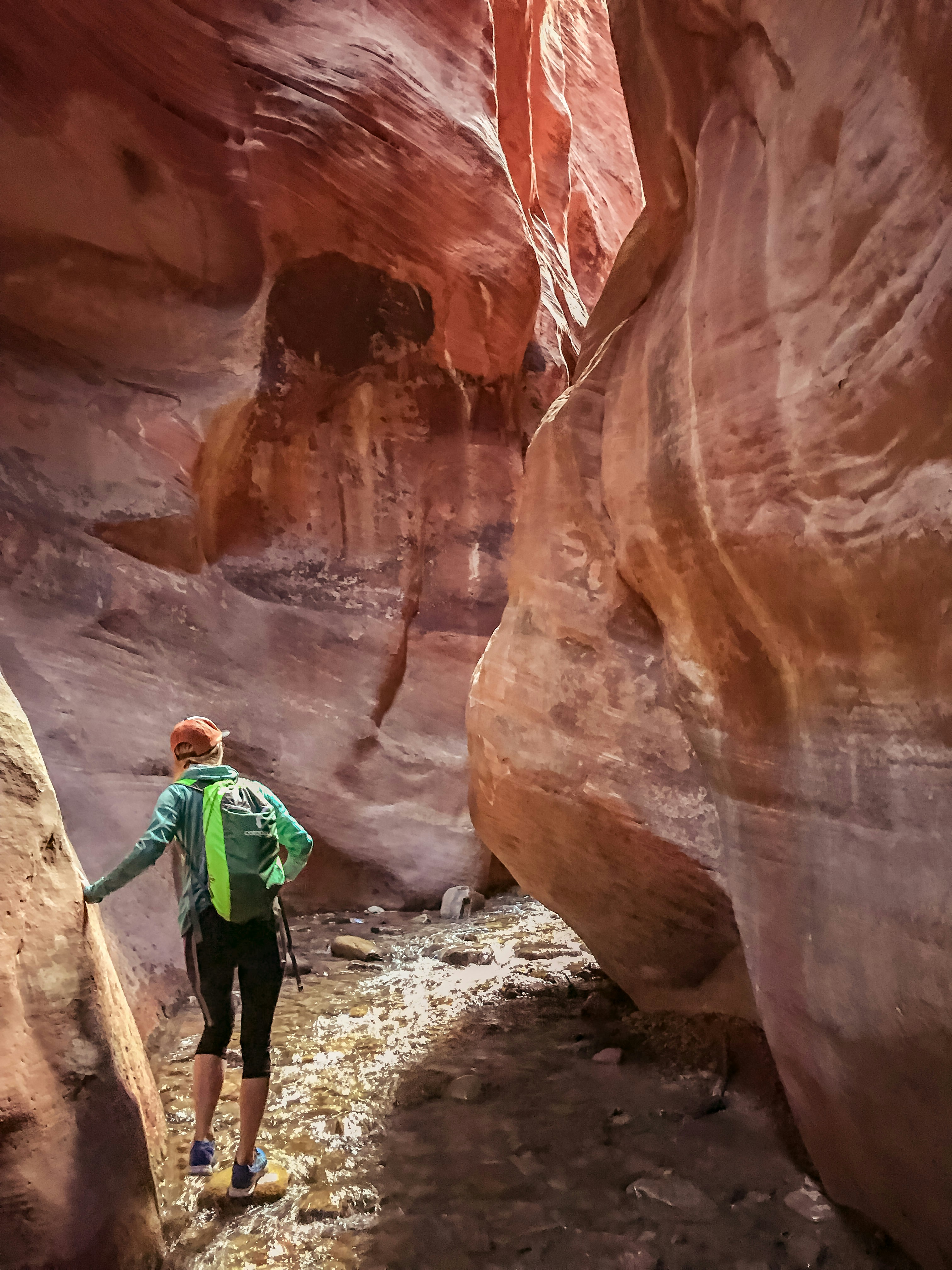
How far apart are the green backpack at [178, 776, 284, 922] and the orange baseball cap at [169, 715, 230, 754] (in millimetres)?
166

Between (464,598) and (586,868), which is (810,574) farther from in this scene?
(464,598)

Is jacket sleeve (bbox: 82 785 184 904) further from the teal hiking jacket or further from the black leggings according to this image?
the black leggings

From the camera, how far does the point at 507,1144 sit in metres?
2.95

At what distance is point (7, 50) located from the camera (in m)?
6.54

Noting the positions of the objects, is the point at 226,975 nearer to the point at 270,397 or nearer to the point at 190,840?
the point at 190,840

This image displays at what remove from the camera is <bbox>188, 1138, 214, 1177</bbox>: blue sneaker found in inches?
106

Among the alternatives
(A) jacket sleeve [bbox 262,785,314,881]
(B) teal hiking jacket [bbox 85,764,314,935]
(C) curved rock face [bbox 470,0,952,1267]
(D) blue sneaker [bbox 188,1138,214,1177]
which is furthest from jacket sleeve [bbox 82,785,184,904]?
(C) curved rock face [bbox 470,0,952,1267]

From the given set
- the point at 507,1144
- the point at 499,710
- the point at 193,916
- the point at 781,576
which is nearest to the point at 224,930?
the point at 193,916

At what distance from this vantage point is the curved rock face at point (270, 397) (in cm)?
650

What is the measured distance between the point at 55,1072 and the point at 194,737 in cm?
118

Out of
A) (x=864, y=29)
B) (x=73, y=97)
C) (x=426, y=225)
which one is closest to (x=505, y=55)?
(x=426, y=225)

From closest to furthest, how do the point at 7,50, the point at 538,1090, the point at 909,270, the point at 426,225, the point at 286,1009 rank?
the point at 909,270 < the point at 538,1090 < the point at 286,1009 < the point at 7,50 < the point at 426,225

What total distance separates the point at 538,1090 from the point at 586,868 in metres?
0.96

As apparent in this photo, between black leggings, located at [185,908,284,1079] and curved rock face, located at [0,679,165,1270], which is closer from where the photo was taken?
curved rock face, located at [0,679,165,1270]
